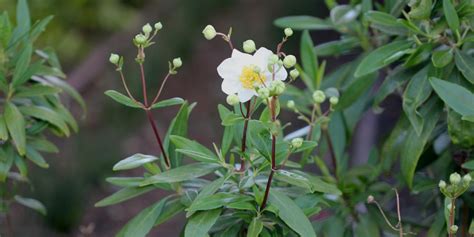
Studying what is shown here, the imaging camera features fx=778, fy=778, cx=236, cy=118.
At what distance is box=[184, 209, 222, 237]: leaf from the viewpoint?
4.74ft

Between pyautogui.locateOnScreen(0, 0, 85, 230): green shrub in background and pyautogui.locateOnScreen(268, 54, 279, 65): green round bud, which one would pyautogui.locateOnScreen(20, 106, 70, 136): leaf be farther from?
pyautogui.locateOnScreen(268, 54, 279, 65): green round bud

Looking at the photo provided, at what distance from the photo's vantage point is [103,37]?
4812mm

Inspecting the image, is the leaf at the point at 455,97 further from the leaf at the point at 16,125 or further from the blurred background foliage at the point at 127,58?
the blurred background foliage at the point at 127,58

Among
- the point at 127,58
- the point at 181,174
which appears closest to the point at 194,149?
the point at 181,174

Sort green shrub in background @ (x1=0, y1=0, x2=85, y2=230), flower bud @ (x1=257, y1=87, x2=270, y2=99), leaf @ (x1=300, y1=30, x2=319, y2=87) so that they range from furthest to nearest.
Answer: leaf @ (x1=300, y1=30, x2=319, y2=87) < green shrub in background @ (x1=0, y1=0, x2=85, y2=230) < flower bud @ (x1=257, y1=87, x2=270, y2=99)

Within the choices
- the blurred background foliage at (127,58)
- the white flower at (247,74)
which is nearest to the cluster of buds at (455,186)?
the white flower at (247,74)

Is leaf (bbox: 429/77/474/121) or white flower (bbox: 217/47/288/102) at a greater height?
white flower (bbox: 217/47/288/102)

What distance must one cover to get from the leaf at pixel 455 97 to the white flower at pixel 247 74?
0.30 metres

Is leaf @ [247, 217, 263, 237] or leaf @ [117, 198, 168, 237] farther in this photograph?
leaf @ [117, 198, 168, 237]

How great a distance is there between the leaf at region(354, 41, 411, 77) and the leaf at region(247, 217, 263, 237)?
433mm

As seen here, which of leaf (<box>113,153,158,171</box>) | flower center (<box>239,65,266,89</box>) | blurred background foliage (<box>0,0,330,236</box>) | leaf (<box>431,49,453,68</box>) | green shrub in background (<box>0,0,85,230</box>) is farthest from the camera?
blurred background foliage (<box>0,0,330,236</box>)

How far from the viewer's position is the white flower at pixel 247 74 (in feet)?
4.60

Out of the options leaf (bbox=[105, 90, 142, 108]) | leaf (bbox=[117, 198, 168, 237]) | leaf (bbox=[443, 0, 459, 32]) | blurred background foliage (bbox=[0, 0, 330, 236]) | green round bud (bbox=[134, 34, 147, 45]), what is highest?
green round bud (bbox=[134, 34, 147, 45])

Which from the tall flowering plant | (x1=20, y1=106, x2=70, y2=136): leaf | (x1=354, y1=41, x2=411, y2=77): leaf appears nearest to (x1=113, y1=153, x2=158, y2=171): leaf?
the tall flowering plant
